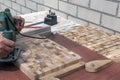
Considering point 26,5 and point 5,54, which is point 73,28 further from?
point 26,5

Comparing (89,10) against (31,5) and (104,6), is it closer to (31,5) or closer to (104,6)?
(104,6)

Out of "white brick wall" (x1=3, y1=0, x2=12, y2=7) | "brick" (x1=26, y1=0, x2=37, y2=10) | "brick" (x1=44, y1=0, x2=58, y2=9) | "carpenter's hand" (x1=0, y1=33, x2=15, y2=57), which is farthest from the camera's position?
"white brick wall" (x1=3, y1=0, x2=12, y2=7)

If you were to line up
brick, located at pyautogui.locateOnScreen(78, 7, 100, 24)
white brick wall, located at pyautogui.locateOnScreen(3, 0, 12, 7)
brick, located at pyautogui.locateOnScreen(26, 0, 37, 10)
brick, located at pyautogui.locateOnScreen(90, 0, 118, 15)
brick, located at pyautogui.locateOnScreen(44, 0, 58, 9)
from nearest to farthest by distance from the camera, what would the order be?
brick, located at pyautogui.locateOnScreen(90, 0, 118, 15) < brick, located at pyautogui.locateOnScreen(78, 7, 100, 24) < brick, located at pyautogui.locateOnScreen(44, 0, 58, 9) < brick, located at pyautogui.locateOnScreen(26, 0, 37, 10) < white brick wall, located at pyautogui.locateOnScreen(3, 0, 12, 7)

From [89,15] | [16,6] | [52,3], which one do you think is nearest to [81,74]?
[89,15]

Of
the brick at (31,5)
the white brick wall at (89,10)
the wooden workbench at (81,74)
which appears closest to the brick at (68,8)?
the white brick wall at (89,10)

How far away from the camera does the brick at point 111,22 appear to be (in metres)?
1.50

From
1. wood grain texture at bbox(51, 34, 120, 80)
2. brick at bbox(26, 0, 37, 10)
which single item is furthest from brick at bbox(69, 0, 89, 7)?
brick at bbox(26, 0, 37, 10)

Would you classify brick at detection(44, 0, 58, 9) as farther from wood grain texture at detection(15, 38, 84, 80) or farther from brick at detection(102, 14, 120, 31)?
wood grain texture at detection(15, 38, 84, 80)

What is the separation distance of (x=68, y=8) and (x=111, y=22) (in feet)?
1.62

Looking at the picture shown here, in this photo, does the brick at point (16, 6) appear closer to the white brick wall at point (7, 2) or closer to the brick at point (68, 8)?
the white brick wall at point (7, 2)

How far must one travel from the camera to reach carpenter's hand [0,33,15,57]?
2.96 ft

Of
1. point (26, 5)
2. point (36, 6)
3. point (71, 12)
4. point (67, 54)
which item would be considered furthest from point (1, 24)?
point (26, 5)

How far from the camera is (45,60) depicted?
3.22ft

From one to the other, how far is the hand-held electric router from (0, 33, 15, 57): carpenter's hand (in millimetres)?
31
